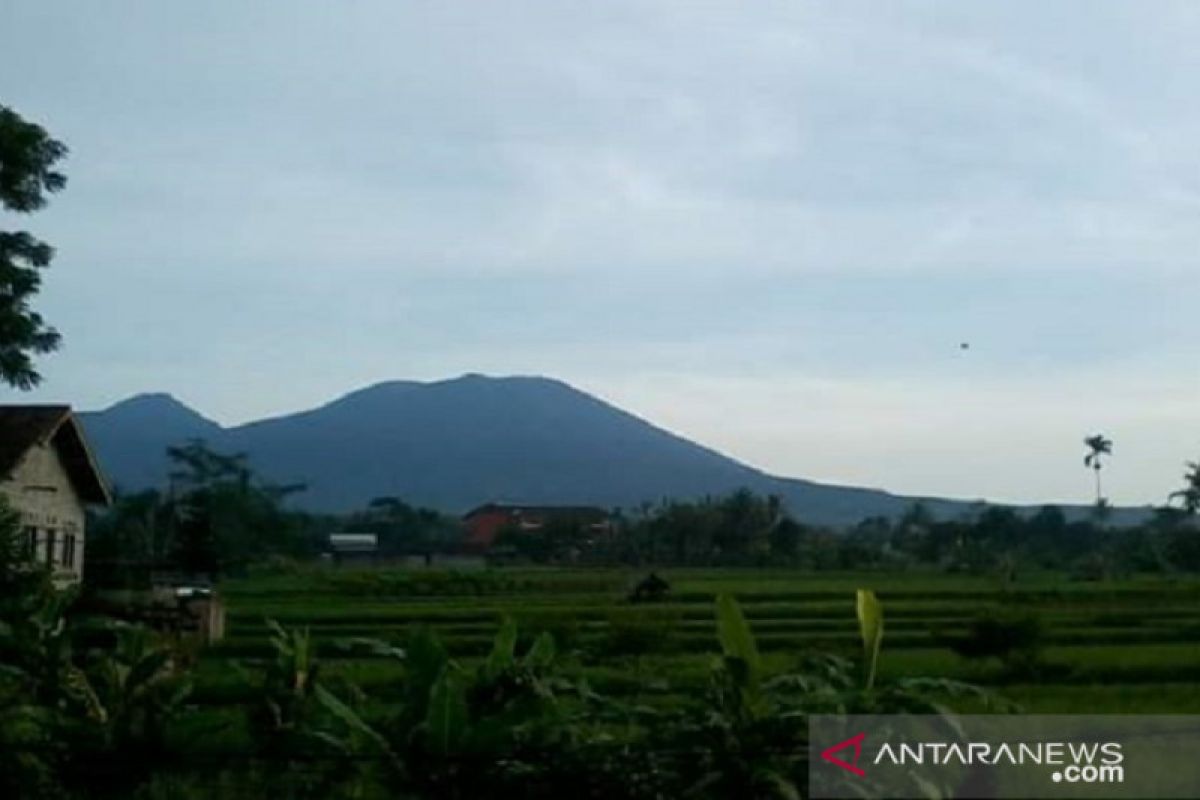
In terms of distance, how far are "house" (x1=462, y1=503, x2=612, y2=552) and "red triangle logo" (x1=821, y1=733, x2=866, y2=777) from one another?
90144 millimetres

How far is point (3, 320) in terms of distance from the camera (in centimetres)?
2136

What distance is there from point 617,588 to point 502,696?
46696 millimetres

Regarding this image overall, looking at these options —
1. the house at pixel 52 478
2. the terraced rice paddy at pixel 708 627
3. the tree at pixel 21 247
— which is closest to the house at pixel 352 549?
the terraced rice paddy at pixel 708 627

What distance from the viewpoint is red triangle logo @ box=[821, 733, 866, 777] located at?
6504 mm

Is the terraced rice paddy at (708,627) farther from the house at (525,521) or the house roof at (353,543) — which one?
the house at (525,521)

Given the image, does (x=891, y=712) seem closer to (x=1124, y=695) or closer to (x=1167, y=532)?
(x=1124, y=695)

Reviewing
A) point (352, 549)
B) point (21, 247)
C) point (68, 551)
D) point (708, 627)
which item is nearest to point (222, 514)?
point (352, 549)

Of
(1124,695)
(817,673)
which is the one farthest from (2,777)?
(1124,695)

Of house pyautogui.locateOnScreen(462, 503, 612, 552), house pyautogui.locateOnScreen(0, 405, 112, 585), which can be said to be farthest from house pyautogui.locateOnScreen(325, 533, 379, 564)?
house pyautogui.locateOnScreen(0, 405, 112, 585)

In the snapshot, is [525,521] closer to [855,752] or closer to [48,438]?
[48,438]

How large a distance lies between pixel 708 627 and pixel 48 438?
13.0 meters

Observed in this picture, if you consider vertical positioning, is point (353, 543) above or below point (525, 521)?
below

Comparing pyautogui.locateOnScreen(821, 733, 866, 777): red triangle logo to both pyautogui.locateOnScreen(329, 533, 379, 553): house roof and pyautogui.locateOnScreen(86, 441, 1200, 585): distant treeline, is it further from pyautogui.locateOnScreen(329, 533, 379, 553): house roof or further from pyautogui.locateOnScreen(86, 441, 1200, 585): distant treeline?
pyautogui.locateOnScreen(329, 533, 379, 553): house roof

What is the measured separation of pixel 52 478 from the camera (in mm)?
28812
